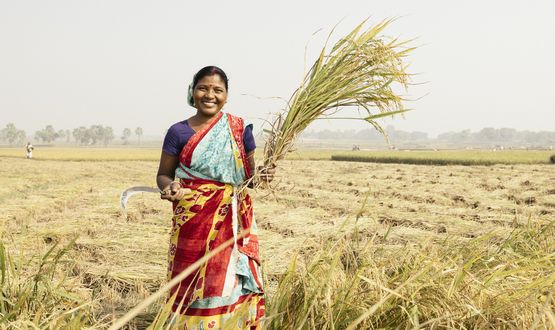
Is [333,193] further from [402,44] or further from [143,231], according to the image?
[402,44]

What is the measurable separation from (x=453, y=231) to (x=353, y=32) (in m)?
4.65

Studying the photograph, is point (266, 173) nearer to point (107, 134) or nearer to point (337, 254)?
point (337, 254)

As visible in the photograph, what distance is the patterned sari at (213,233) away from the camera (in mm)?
2154

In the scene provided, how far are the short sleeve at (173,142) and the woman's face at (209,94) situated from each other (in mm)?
170

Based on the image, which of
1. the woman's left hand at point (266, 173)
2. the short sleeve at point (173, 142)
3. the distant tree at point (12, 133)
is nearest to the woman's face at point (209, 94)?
the short sleeve at point (173, 142)

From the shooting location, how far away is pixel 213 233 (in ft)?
7.18

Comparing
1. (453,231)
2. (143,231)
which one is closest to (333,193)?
(453,231)

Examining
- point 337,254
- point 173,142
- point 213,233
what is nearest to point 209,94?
point 173,142

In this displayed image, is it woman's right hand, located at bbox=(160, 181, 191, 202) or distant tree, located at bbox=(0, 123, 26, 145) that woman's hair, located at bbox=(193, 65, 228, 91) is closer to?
woman's right hand, located at bbox=(160, 181, 191, 202)

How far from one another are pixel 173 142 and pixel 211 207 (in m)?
0.38

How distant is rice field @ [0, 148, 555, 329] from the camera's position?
1902 millimetres

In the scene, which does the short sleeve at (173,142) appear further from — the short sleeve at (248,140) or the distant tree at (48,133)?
the distant tree at (48,133)

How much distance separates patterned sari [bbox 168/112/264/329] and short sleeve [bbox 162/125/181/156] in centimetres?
5

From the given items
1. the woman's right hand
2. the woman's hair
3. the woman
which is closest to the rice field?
the woman
